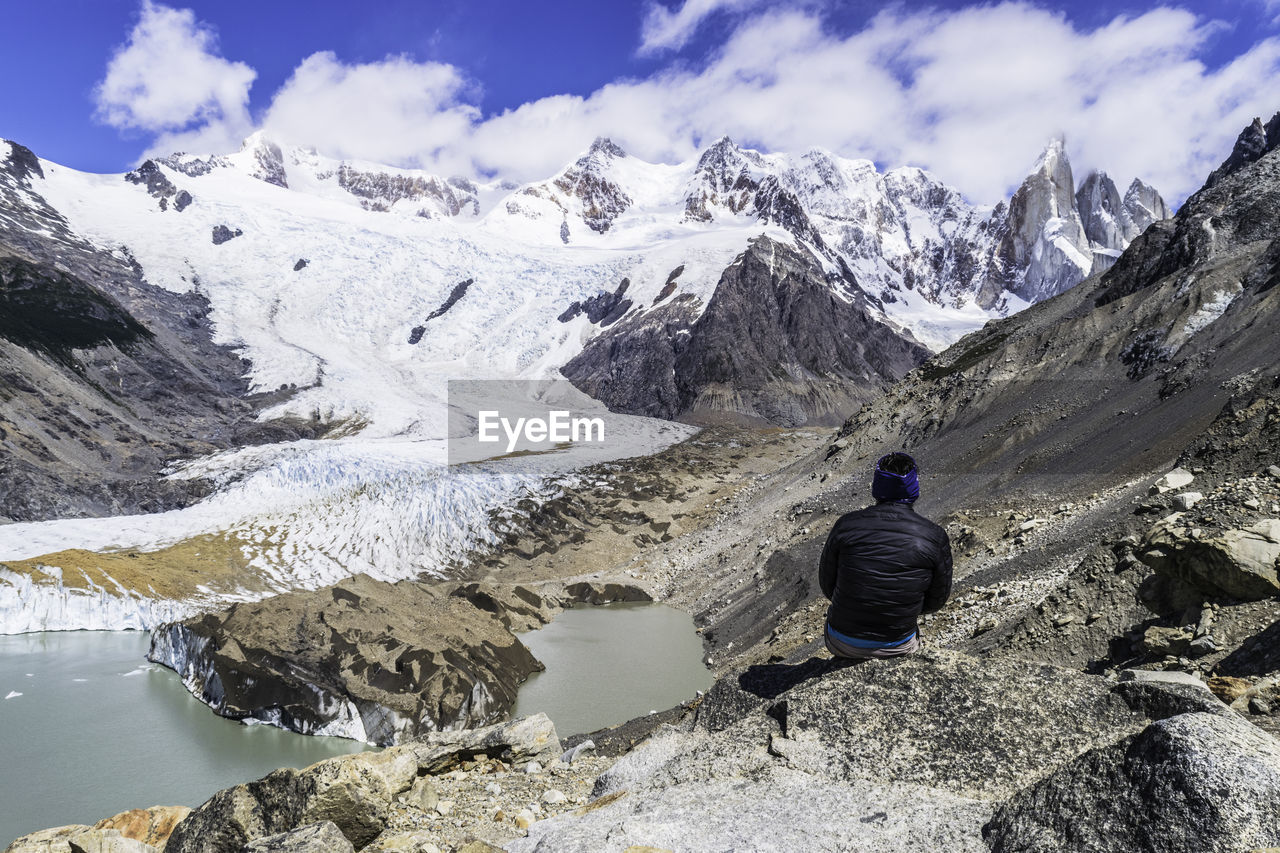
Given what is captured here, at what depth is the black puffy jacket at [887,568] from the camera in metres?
5.29

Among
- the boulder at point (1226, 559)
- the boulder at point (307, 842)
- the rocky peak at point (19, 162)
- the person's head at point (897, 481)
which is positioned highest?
the rocky peak at point (19, 162)

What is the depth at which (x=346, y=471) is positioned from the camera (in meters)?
40.5

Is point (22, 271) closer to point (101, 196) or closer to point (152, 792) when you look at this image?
point (101, 196)

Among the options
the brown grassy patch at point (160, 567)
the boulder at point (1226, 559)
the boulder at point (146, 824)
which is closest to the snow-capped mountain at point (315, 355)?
the brown grassy patch at point (160, 567)

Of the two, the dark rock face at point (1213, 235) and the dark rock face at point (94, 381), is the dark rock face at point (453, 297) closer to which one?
the dark rock face at point (94, 381)

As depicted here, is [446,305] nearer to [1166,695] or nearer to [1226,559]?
[1226,559]

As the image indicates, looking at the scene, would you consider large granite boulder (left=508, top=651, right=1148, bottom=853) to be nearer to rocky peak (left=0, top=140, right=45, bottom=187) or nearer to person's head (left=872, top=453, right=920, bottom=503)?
person's head (left=872, top=453, right=920, bottom=503)

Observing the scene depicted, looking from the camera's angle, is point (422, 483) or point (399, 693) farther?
point (422, 483)

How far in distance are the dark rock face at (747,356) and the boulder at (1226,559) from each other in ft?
299

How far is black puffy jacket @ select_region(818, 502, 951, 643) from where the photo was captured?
529 cm

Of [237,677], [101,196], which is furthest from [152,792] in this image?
[101,196]

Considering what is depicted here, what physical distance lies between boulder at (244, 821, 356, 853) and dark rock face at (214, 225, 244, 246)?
415ft

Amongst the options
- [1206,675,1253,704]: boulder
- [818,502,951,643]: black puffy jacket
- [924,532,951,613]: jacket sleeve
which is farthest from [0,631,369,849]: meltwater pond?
[1206,675,1253,704]: boulder

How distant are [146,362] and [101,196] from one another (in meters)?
64.6
